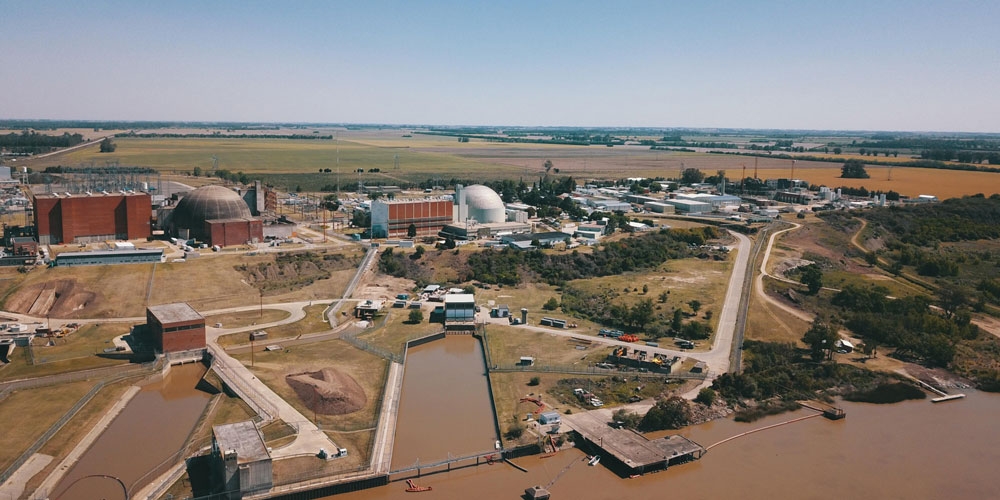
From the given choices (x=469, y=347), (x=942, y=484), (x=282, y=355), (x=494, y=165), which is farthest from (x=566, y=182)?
(x=942, y=484)

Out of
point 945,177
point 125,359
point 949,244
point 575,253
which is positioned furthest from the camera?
point 945,177

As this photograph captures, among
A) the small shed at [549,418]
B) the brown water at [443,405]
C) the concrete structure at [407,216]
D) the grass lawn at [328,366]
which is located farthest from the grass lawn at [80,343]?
the concrete structure at [407,216]

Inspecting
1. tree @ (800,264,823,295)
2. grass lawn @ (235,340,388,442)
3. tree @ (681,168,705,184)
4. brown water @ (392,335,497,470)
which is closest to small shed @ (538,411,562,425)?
brown water @ (392,335,497,470)

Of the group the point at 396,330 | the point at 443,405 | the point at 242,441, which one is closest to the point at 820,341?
the point at 443,405

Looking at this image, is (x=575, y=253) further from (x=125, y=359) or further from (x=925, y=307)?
(x=125, y=359)

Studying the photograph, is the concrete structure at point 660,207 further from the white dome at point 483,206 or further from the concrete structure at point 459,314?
the concrete structure at point 459,314

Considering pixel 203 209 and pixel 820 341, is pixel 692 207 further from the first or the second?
pixel 203 209
